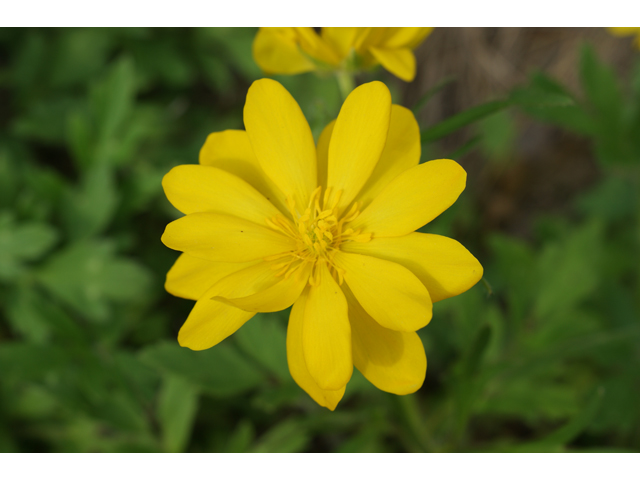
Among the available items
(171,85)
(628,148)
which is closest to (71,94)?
(171,85)

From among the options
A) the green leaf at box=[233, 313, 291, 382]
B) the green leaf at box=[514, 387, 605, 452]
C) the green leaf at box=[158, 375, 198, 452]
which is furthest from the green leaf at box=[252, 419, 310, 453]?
the green leaf at box=[514, 387, 605, 452]

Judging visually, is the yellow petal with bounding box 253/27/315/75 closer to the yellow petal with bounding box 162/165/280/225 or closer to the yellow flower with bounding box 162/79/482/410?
the yellow flower with bounding box 162/79/482/410

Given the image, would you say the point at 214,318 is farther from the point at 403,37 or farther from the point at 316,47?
the point at 403,37

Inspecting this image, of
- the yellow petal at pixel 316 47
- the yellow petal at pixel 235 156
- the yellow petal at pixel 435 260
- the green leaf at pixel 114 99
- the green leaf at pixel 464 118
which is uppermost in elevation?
the green leaf at pixel 114 99

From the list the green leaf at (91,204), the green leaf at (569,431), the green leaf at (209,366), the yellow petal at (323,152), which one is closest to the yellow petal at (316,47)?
the yellow petal at (323,152)

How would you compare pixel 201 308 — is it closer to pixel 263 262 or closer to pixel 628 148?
pixel 263 262

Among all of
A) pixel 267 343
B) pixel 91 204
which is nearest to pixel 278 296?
pixel 267 343

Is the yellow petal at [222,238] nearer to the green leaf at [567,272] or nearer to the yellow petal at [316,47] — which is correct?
the yellow petal at [316,47]
